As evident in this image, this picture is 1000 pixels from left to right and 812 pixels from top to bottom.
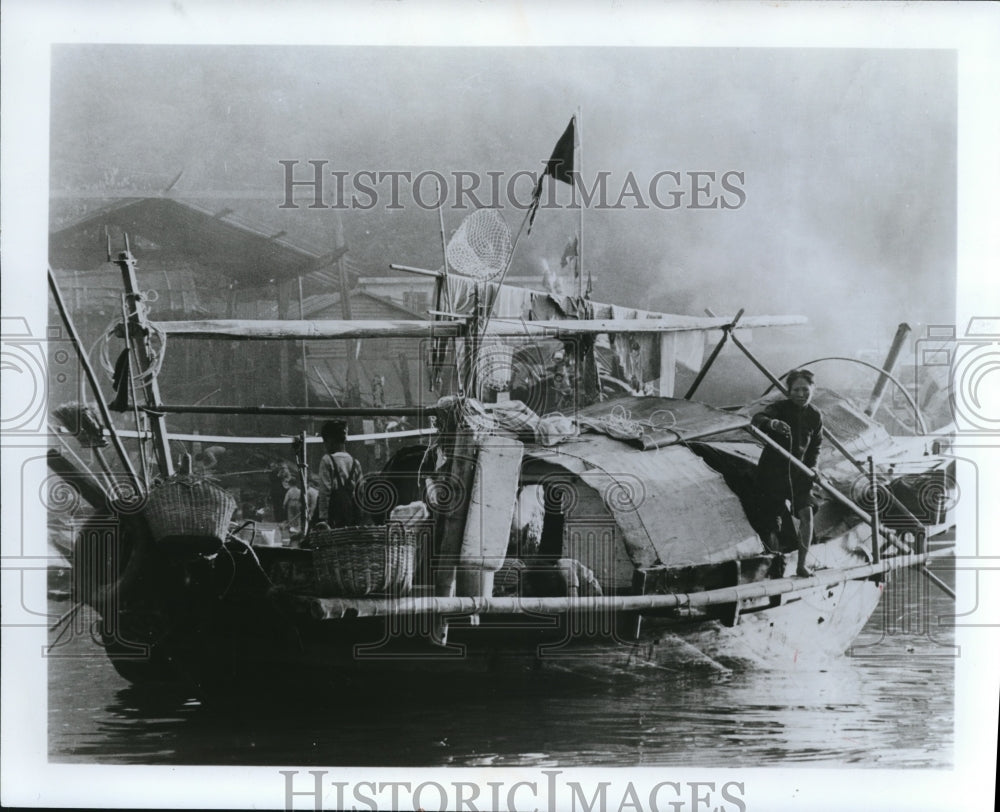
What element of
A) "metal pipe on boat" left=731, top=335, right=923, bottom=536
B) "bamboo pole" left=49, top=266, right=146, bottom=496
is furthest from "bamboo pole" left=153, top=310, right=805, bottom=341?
"bamboo pole" left=49, top=266, right=146, bottom=496

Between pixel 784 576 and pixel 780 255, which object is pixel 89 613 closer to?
pixel 784 576

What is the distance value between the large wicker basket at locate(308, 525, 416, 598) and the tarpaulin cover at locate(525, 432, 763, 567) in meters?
0.71

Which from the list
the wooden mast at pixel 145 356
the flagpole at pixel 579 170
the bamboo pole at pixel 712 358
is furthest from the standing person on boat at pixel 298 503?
the bamboo pole at pixel 712 358

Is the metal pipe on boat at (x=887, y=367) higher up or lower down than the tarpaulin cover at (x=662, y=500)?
higher up

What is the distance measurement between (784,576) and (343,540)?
6.46 ft

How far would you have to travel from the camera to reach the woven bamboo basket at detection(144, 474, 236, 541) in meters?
5.19

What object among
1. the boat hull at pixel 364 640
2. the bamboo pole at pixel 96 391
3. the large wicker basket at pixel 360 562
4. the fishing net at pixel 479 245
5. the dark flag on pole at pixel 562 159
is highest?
the dark flag on pole at pixel 562 159

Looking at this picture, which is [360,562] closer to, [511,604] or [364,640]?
[364,640]

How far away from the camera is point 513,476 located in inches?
206

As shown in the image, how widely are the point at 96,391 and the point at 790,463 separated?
3.11 meters

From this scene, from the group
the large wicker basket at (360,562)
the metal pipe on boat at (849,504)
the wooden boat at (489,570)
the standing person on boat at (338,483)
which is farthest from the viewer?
the metal pipe on boat at (849,504)

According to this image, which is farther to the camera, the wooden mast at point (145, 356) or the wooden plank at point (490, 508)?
the wooden mast at point (145, 356)

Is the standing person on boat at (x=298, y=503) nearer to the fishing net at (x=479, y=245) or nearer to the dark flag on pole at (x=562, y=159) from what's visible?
the fishing net at (x=479, y=245)

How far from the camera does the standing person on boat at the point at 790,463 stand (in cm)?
538
